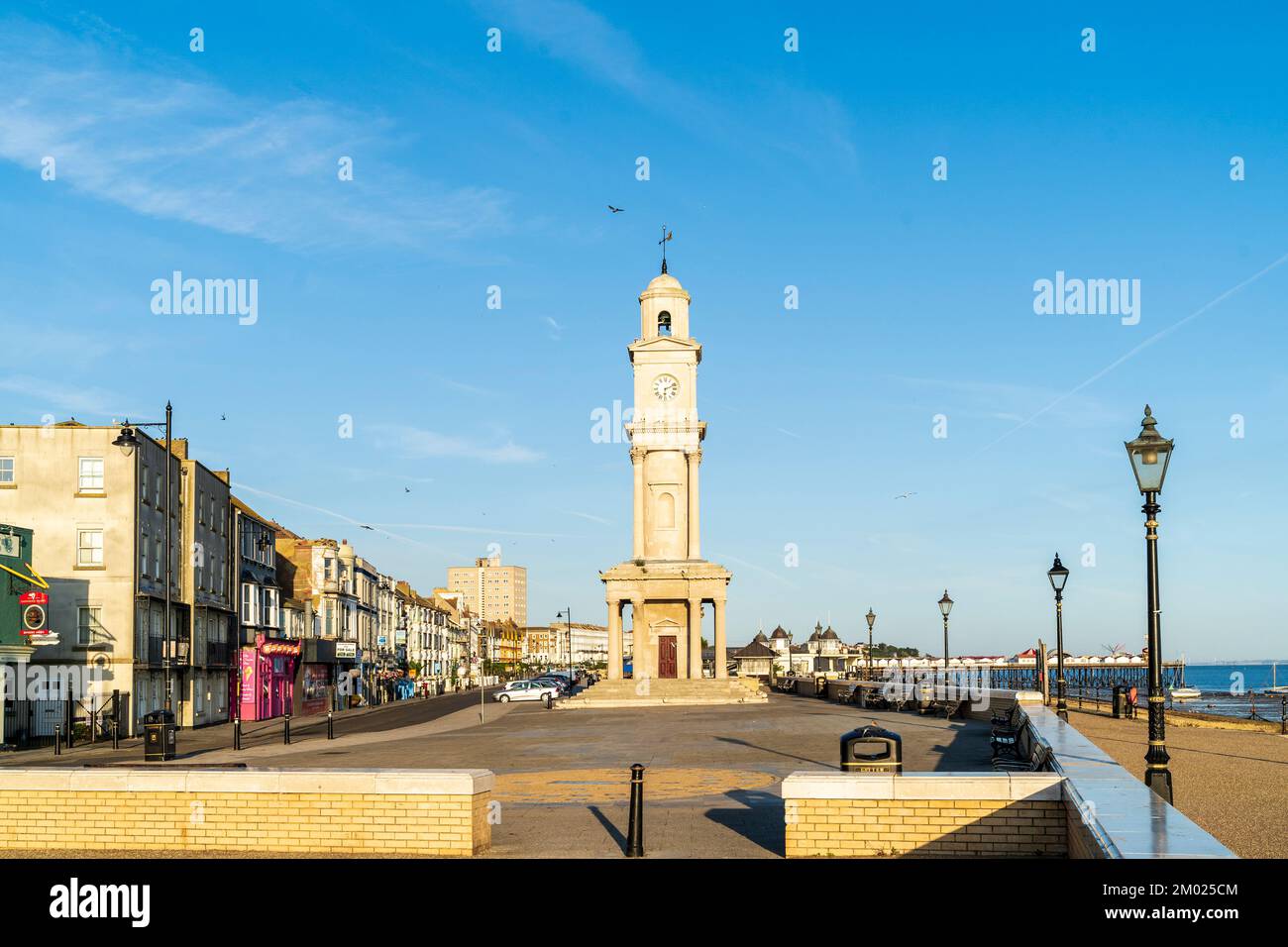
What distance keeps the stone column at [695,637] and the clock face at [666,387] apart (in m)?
13.6

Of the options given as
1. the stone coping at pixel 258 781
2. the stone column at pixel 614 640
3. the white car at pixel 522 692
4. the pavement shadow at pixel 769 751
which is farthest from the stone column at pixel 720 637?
the stone coping at pixel 258 781

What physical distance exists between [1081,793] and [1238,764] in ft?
57.0

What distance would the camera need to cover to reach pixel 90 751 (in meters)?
39.3

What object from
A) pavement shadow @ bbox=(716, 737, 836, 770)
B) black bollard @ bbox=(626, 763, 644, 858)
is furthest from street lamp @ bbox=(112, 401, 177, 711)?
black bollard @ bbox=(626, 763, 644, 858)

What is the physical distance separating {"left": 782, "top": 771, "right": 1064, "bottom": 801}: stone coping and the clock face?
6558cm

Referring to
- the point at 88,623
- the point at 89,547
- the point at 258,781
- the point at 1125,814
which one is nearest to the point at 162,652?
the point at 88,623

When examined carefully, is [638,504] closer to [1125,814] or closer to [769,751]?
[769,751]

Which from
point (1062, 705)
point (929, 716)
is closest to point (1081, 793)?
point (1062, 705)

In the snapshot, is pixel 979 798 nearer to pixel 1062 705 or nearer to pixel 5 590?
pixel 1062 705

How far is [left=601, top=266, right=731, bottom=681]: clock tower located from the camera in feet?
244

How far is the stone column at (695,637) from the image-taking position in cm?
7425

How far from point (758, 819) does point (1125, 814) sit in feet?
29.0

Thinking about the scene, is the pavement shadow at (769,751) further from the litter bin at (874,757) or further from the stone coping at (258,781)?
the stone coping at (258,781)

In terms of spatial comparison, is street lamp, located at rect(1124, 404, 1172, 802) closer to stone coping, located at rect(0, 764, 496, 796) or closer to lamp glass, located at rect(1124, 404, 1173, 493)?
lamp glass, located at rect(1124, 404, 1173, 493)
